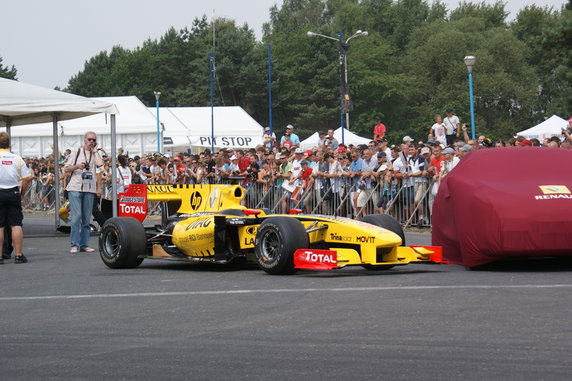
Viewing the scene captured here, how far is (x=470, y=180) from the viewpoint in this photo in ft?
39.0

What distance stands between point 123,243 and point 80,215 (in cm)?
342

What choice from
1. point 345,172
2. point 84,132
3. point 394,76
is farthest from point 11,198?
point 394,76

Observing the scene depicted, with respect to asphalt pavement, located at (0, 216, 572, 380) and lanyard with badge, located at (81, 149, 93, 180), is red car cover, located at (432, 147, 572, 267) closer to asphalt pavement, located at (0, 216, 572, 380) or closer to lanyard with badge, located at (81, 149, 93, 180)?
asphalt pavement, located at (0, 216, 572, 380)

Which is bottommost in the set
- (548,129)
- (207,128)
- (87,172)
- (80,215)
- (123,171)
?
(80,215)

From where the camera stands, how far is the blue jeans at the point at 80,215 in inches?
643

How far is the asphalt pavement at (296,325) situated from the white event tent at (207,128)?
4090cm

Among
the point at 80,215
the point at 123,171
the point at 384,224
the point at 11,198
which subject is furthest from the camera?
the point at 123,171

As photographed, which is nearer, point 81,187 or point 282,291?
point 282,291

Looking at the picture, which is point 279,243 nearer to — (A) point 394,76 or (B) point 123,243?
(B) point 123,243

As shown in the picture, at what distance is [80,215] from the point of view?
53.7 ft

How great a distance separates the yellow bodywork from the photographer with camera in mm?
2693

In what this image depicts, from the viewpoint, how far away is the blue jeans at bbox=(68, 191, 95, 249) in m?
16.3

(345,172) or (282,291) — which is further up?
(345,172)

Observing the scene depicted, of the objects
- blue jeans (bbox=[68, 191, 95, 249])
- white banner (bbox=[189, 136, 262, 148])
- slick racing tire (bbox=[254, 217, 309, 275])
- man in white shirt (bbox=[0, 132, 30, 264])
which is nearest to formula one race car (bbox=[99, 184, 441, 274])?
slick racing tire (bbox=[254, 217, 309, 275])
